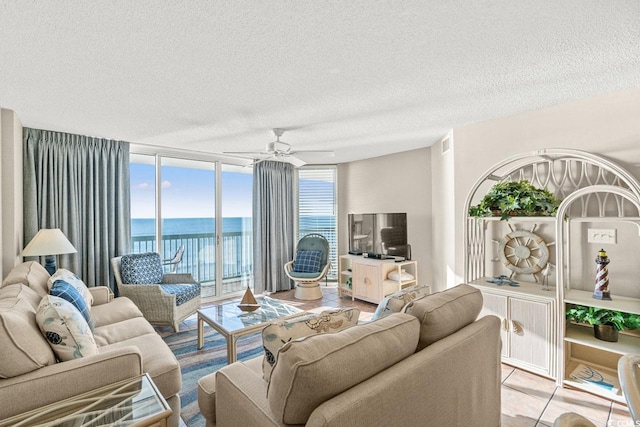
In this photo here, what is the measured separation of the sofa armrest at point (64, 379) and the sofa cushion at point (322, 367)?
0.97 meters

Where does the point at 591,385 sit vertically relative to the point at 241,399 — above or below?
below

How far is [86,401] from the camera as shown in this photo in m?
1.38

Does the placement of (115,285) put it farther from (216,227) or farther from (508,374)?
(508,374)

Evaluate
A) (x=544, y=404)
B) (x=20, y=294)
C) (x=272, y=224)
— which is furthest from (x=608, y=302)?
(x=272, y=224)

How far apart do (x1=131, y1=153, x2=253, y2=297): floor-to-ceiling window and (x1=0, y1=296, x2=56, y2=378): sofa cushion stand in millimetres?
2880

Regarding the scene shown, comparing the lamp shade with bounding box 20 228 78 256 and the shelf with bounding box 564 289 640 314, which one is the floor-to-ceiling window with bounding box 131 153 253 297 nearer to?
the lamp shade with bounding box 20 228 78 256

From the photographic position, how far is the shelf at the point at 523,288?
250 cm

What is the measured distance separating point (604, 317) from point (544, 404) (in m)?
0.80

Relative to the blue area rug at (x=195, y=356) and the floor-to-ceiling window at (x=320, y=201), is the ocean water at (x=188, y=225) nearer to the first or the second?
the floor-to-ceiling window at (x=320, y=201)

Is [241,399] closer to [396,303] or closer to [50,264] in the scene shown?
[396,303]

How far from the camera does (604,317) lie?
2266mm

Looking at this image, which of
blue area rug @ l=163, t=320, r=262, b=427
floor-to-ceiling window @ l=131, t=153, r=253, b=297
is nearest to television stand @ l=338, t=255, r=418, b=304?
blue area rug @ l=163, t=320, r=262, b=427

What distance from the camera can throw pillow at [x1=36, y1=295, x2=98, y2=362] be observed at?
5.18 ft

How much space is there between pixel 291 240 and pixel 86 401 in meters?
4.29
